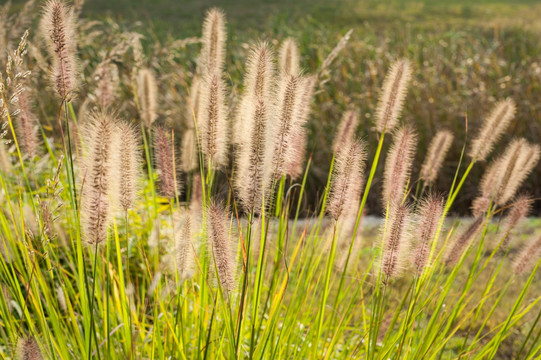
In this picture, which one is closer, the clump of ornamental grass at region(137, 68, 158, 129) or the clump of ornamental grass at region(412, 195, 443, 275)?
the clump of ornamental grass at region(412, 195, 443, 275)

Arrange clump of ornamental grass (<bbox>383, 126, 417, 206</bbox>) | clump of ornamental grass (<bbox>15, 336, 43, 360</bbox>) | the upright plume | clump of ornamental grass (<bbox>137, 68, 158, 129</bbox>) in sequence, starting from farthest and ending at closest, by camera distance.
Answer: clump of ornamental grass (<bbox>137, 68, 158, 129</bbox>) < clump of ornamental grass (<bbox>383, 126, 417, 206</bbox>) < the upright plume < clump of ornamental grass (<bbox>15, 336, 43, 360</bbox>)

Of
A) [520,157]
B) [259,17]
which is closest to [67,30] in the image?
[520,157]

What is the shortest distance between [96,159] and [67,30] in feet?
0.98

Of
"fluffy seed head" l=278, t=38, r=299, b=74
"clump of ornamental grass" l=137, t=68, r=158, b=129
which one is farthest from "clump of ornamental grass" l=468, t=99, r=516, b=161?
"clump of ornamental grass" l=137, t=68, r=158, b=129

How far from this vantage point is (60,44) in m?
1.21

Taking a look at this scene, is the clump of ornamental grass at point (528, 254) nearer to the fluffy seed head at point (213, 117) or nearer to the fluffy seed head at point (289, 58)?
the fluffy seed head at point (289, 58)

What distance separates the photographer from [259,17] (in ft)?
59.7

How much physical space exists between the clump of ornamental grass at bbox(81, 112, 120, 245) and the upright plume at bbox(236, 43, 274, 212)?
0.28 m

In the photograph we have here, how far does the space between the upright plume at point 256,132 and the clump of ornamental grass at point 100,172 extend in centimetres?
28

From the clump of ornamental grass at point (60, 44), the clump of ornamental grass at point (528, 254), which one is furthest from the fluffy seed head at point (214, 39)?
the clump of ornamental grass at point (528, 254)

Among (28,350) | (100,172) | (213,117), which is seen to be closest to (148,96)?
(213,117)

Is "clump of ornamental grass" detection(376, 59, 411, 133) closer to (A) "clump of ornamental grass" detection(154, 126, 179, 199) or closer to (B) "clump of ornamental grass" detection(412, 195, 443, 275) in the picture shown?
(B) "clump of ornamental grass" detection(412, 195, 443, 275)

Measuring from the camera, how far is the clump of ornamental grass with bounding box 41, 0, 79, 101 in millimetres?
1206

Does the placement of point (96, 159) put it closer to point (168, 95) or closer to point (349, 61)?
point (168, 95)
